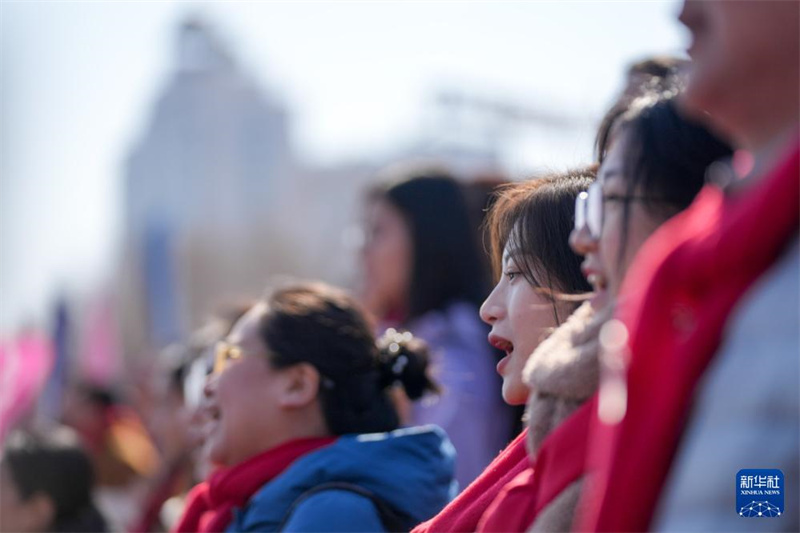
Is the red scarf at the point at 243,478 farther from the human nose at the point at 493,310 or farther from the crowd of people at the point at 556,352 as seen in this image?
the human nose at the point at 493,310

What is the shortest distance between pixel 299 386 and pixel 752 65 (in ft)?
6.99

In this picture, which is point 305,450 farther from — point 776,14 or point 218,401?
point 776,14

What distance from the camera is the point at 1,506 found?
16.2 feet

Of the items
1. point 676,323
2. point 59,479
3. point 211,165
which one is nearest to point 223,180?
point 211,165

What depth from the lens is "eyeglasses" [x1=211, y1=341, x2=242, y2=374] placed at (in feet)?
11.0

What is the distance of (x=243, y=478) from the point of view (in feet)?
10.4

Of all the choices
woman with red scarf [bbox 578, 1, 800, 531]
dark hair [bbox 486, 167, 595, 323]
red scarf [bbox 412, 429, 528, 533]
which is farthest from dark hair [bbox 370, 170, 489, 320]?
woman with red scarf [bbox 578, 1, 800, 531]

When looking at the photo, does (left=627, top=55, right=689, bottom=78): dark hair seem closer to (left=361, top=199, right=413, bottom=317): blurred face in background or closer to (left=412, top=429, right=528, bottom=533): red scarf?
(left=361, top=199, right=413, bottom=317): blurred face in background

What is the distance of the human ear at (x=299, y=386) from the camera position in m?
3.28

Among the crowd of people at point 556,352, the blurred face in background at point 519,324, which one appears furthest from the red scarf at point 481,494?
the blurred face in background at point 519,324

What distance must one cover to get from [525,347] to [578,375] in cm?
69

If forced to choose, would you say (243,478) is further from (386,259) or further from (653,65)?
(653,65)

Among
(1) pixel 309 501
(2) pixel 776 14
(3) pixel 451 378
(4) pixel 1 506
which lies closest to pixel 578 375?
(2) pixel 776 14

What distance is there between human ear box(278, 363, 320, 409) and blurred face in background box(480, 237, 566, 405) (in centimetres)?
93
